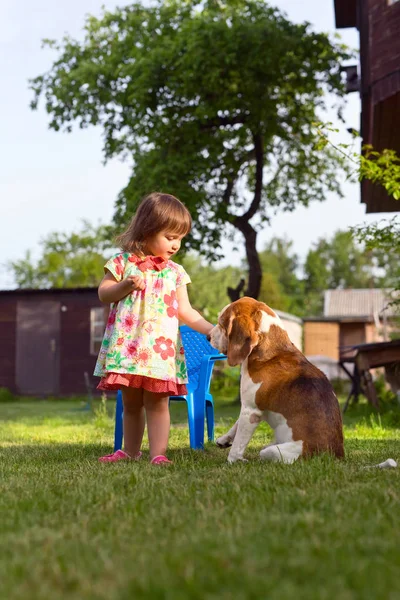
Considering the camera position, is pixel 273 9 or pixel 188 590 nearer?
pixel 188 590

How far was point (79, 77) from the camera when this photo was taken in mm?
18781

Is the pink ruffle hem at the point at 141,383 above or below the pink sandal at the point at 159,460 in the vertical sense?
above

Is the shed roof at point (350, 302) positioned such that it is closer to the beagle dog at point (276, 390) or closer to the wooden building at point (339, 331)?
the wooden building at point (339, 331)

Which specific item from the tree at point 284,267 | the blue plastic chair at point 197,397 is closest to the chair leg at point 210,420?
the blue plastic chair at point 197,397

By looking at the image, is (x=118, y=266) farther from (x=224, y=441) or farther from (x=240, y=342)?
(x=224, y=441)

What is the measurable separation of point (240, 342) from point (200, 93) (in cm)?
1413

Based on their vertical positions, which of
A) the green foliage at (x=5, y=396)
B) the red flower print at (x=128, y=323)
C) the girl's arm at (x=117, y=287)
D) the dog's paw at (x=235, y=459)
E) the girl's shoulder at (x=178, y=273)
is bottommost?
the green foliage at (x=5, y=396)

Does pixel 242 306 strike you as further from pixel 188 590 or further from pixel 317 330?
pixel 317 330

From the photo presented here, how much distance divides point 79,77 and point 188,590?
18.2 metres

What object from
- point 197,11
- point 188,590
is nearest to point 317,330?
point 197,11

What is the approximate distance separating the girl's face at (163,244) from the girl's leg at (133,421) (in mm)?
962

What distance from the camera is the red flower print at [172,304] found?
521 cm

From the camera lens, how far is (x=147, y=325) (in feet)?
16.7

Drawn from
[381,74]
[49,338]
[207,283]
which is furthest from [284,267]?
[381,74]
